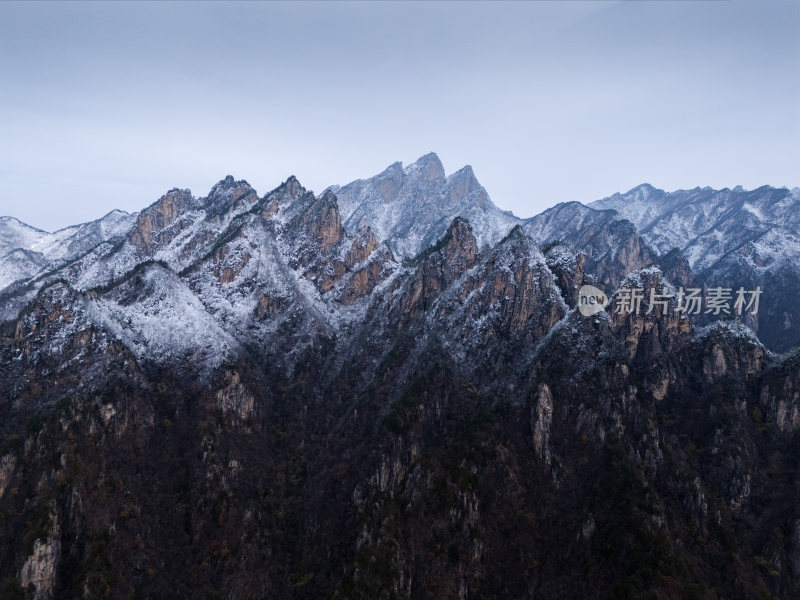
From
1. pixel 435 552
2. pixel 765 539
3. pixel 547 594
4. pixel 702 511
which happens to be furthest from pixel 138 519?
pixel 765 539

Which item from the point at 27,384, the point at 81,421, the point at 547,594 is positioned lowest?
the point at 547,594

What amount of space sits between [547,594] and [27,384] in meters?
186

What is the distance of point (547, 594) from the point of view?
12938 centimetres

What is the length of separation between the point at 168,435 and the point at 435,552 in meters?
106

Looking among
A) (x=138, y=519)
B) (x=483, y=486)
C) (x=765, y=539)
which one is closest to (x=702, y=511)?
(x=765, y=539)

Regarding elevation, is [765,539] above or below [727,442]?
below

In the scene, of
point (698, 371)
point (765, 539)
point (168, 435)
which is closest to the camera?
point (765, 539)

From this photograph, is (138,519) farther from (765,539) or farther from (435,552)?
(765,539)

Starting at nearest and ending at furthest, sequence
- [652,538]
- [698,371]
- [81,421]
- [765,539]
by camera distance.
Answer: [652,538], [765,539], [81,421], [698,371]

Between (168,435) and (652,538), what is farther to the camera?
(168,435)

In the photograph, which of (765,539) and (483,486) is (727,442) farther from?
(483,486)

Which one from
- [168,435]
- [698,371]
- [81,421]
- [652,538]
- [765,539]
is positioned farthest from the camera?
[698,371]

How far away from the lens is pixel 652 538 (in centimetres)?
12800

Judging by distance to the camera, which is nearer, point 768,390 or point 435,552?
point 435,552
